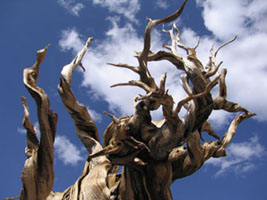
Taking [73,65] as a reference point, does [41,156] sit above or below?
below

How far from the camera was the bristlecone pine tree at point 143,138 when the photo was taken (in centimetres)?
253

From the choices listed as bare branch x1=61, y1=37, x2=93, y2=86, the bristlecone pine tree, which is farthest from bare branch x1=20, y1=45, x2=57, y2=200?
bare branch x1=61, y1=37, x2=93, y2=86

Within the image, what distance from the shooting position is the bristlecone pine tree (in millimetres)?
2529

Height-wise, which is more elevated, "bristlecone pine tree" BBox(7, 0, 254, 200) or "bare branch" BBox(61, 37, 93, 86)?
"bare branch" BBox(61, 37, 93, 86)

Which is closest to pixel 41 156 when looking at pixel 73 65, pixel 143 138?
pixel 143 138

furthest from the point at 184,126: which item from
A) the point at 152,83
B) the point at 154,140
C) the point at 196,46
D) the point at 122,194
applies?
the point at 196,46

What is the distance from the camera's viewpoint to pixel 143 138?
2.85m

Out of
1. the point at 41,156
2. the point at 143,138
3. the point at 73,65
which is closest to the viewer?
the point at 41,156

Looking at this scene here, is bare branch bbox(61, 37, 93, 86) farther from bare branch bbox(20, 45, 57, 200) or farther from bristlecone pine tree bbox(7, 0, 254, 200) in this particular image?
bare branch bbox(20, 45, 57, 200)

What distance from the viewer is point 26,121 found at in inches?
103

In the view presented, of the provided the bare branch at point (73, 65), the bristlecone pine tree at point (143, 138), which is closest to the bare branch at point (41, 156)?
the bristlecone pine tree at point (143, 138)

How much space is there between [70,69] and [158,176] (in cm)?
131

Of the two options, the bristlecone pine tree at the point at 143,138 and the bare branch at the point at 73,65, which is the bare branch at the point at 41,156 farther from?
the bare branch at the point at 73,65

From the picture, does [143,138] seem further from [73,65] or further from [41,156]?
[73,65]
